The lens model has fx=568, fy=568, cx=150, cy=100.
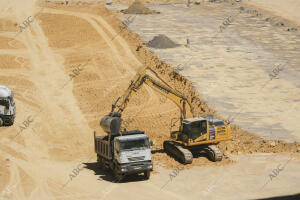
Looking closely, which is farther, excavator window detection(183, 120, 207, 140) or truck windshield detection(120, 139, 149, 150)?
excavator window detection(183, 120, 207, 140)

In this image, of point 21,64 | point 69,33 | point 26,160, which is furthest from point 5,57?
point 26,160

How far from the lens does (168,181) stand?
1139 inches

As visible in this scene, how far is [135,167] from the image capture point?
1099 inches

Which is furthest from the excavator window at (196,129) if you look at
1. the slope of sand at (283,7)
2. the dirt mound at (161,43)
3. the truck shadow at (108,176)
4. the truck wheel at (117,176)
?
the slope of sand at (283,7)

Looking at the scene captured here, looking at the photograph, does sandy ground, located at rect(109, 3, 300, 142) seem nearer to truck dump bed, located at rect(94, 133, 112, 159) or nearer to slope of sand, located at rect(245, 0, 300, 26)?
slope of sand, located at rect(245, 0, 300, 26)

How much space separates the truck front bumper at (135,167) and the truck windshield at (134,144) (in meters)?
0.81

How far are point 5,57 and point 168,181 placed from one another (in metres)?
30.1

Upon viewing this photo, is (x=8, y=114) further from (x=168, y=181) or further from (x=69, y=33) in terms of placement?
(x=69, y=33)

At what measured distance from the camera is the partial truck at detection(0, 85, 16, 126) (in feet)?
122

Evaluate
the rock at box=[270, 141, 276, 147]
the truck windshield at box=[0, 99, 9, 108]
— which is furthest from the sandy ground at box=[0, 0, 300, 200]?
the truck windshield at box=[0, 99, 9, 108]

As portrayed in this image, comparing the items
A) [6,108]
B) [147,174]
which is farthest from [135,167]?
[6,108]

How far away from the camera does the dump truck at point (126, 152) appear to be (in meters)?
28.0

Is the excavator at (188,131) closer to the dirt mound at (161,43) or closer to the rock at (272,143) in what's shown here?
the rock at (272,143)

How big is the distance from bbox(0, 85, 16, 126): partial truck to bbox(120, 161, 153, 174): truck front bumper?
41.6ft
